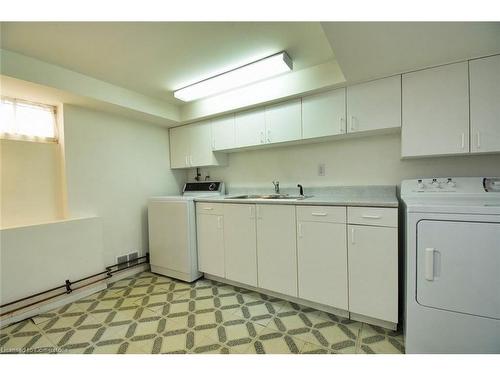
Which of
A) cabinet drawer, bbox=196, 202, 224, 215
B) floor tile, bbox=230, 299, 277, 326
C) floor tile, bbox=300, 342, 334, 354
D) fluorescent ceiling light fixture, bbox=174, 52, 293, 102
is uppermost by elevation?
fluorescent ceiling light fixture, bbox=174, 52, 293, 102

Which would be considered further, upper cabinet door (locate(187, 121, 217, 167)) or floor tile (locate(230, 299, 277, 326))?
upper cabinet door (locate(187, 121, 217, 167))

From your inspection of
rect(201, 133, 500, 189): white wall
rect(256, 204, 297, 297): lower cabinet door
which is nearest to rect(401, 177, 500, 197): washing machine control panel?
rect(201, 133, 500, 189): white wall

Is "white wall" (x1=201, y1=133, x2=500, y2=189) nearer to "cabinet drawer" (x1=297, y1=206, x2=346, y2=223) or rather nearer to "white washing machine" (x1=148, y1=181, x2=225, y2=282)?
"cabinet drawer" (x1=297, y1=206, x2=346, y2=223)

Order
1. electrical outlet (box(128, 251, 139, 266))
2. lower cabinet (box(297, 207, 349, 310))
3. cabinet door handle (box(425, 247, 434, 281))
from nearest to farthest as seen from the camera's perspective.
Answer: cabinet door handle (box(425, 247, 434, 281)) < lower cabinet (box(297, 207, 349, 310)) < electrical outlet (box(128, 251, 139, 266))

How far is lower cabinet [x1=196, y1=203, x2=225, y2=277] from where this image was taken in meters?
→ 2.49

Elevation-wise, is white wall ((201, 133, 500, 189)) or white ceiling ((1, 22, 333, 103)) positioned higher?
white ceiling ((1, 22, 333, 103))

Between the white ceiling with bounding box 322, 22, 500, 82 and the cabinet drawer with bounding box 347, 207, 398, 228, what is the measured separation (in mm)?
1070

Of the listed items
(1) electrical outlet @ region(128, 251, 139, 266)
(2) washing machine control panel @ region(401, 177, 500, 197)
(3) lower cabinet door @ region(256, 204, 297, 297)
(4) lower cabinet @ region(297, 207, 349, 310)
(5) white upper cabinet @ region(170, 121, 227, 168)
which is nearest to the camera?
(2) washing machine control panel @ region(401, 177, 500, 197)

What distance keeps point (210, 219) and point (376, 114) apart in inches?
75.2

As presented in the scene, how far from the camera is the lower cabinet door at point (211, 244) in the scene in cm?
250

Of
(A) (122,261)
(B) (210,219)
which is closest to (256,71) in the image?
(B) (210,219)

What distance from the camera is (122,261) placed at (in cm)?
284

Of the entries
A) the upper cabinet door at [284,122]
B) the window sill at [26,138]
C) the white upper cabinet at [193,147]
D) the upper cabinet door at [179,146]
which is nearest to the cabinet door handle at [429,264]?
the upper cabinet door at [284,122]

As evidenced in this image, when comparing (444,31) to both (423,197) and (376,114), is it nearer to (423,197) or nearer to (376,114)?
(376,114)
